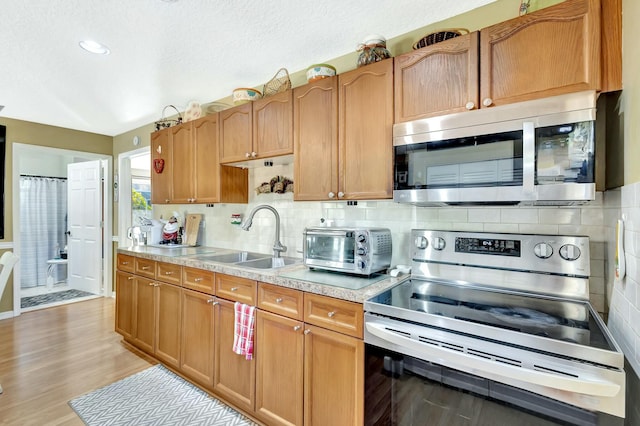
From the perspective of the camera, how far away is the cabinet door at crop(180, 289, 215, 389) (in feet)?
7.07

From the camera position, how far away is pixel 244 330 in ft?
6.16

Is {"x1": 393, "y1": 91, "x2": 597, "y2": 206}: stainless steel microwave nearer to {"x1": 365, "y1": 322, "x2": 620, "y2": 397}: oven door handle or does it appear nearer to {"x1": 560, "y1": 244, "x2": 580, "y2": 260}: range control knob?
{"x1": 560, "y1": 244, "x2": 580, "y2": 260}: range control knob

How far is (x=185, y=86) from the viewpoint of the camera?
114 inches

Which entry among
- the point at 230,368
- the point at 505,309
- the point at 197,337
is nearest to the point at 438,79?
the point at 505,309

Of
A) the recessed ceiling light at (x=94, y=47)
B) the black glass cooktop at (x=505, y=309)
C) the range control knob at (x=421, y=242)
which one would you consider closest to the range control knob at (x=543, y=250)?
the black glass cooktop at (x=505, y=309)

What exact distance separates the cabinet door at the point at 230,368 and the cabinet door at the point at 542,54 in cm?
191

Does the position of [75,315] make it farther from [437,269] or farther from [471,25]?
[471,25]

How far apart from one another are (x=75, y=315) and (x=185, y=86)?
10.6ft

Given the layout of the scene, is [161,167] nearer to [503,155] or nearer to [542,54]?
[503,155]

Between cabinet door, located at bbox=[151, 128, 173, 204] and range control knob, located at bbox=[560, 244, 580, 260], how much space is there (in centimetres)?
317

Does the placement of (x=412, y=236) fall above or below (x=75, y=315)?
above

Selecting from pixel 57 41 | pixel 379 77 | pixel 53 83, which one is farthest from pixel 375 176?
pixel 53 83

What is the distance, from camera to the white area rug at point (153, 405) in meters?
1.94

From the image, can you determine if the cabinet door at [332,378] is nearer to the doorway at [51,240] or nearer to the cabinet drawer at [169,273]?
the cabinet drawer at [169,273]
